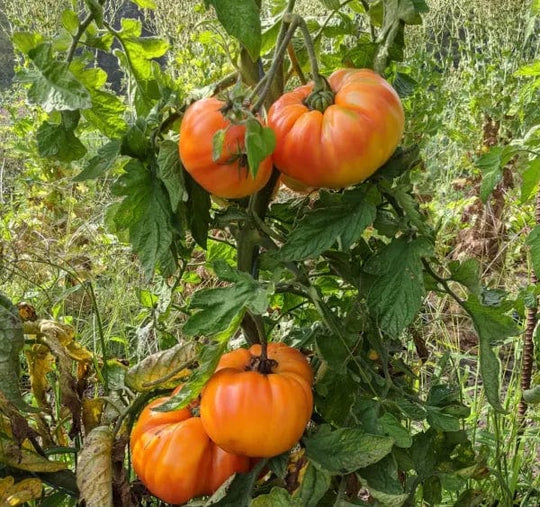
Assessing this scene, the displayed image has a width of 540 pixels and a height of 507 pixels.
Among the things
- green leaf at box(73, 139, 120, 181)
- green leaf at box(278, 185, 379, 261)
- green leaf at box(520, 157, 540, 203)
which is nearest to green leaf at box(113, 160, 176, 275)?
green leaf at box(73, 139, 120, 181)

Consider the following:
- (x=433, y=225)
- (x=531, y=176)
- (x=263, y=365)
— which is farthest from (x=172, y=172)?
(x=433, y=225)

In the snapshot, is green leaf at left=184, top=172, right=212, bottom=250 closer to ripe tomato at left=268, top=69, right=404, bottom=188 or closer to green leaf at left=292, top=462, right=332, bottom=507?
ripe tomato at left=268, top=69, right=404, bottom=188

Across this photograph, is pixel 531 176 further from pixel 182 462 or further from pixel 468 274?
pixel 182 462

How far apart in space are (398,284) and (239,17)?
1.18ft

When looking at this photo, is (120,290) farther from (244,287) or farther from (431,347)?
(244,287)

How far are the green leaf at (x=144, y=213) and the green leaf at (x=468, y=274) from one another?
0.39 m

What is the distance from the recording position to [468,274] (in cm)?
99

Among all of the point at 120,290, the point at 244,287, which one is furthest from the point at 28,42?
the point at 120,290

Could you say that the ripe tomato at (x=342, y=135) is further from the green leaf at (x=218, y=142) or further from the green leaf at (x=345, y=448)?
the green leaf at (x=345, y=448)

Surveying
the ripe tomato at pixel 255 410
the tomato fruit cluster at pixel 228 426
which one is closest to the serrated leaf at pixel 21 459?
the tomato fruit cluster at pixel 228 426

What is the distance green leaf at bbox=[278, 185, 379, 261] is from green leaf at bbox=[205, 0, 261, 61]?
22 centimetres

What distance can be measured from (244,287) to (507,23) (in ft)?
9.96

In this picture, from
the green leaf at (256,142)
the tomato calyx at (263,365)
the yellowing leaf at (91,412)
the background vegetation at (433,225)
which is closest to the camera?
the green leaf at (256,142)

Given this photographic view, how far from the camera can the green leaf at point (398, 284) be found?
0.87m
